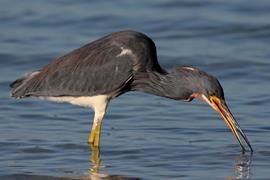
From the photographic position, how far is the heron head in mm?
9914

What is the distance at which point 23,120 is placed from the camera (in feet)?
38.4

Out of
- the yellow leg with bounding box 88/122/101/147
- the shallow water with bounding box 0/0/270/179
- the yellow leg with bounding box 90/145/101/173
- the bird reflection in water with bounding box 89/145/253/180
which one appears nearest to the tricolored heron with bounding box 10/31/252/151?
the yellow leg with bounding box 88/122/101/147

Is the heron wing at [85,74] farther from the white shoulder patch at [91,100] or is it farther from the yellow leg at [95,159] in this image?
the yellow leg at [95,159]

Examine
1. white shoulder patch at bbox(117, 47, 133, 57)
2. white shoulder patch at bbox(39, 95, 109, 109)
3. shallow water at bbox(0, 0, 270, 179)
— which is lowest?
shallow water at bbox(0, 0, 270, 179)

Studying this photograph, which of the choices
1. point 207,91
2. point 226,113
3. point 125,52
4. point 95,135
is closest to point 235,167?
point 226,113

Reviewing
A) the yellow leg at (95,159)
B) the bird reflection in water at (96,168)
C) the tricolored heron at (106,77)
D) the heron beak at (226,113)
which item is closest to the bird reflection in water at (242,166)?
the heron beak at (226,113)

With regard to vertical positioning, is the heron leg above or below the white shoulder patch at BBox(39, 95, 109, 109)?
below

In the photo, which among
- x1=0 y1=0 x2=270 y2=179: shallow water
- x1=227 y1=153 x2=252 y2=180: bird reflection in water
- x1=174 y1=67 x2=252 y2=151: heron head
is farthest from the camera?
x1=174 y1=67 x2=252 y2=151: heron head

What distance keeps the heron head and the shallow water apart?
319mm

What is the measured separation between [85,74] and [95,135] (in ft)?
2.34

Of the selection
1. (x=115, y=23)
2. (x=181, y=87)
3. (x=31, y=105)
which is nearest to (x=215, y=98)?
(x=181, y=87)

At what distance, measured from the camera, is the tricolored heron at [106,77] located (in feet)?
34.1

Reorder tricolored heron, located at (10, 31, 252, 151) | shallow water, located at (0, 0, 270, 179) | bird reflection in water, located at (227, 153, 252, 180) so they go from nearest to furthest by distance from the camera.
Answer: bird reflection in water, located at (227, 153, 252, 180) < shallow water, located at (0, 0, 270, 179) < tricolored heron, located at (10, 31, 252, 151)

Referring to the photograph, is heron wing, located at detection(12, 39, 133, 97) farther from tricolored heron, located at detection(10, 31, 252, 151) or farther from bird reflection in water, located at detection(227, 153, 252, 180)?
A: bird reflection in water, located at detection(227, 153, 252, 180)
